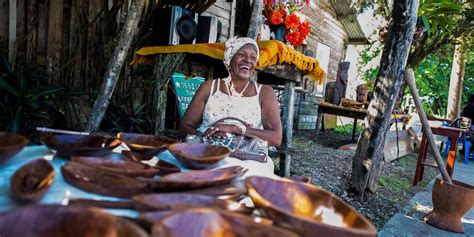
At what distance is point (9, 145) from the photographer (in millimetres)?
995

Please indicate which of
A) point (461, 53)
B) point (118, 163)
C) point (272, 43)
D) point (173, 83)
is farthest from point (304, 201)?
point (461, 53)

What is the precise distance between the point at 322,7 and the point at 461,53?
4219mm

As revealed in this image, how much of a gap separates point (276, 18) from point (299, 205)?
13.5 ft

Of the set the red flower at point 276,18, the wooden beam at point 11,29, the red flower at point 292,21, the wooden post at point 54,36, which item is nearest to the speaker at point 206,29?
the red flower at point 276,18

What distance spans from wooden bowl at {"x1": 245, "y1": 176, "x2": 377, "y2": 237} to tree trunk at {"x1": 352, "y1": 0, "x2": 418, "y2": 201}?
2863mm

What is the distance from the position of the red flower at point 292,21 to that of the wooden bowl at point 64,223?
14.6ft

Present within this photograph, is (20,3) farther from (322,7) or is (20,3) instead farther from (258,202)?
(322,7)

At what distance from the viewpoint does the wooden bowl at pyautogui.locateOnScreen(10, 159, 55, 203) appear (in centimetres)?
71

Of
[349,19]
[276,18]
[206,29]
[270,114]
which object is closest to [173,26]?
[206,29]

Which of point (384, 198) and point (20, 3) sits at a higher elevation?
Answer: point (20, 3)

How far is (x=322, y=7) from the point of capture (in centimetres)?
1006

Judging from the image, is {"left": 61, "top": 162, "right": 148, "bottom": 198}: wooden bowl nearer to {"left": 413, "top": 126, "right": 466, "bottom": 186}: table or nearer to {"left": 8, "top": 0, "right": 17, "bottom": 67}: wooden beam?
{"left": 8, "top": 0, "right": 17, "bottom": 67}: wooden beam

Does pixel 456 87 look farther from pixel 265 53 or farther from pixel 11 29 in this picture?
pixel 11 29

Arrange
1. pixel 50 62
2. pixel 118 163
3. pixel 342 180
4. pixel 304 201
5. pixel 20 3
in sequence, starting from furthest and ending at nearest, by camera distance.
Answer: pixel 342 180
pixel 50 62
pixel 20 3
pixel 118 163
pixel 304 201
